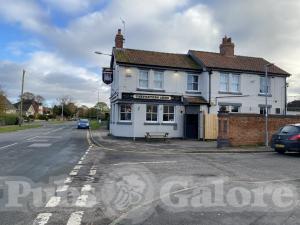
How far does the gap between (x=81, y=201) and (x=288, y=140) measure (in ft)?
45.3

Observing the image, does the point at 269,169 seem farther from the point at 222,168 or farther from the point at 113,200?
the point at 113,200

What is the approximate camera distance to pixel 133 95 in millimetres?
28250

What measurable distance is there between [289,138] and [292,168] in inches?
209

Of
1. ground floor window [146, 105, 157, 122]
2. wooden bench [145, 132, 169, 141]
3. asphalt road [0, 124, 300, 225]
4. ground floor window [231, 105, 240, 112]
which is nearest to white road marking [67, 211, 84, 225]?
asphalt road [0, 124, 300, 225]

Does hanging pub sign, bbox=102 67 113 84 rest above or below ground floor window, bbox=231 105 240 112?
above

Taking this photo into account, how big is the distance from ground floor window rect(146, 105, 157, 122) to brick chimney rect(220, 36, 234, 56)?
32.4 ft

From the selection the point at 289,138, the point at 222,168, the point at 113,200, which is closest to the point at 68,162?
the point at 222,168

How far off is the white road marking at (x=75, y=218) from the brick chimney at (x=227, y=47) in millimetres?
29778

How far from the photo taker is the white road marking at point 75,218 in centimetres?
591

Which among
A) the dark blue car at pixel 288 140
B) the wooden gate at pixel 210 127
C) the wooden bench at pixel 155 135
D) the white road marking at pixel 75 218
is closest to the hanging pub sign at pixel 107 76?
the wooden bench at pixel 155 135

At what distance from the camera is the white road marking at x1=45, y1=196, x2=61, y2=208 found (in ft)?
23.0

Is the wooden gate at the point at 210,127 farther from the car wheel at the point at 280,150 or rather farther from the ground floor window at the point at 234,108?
the car wheel at the point at 280,150

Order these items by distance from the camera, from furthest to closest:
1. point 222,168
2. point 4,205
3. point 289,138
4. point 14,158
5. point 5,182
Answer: point 289,138 → point 14,158 → point 222,168 → point 5,182 → point 4,205

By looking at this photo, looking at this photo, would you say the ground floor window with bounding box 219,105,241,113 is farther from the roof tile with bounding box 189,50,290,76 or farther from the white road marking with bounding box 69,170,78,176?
the white road marking with bounding box 69,170,78,176
